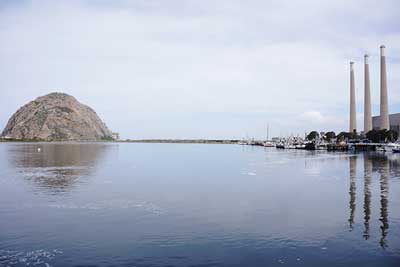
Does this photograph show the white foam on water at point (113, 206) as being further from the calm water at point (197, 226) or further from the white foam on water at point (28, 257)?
the white foam on water at point (28, 257)

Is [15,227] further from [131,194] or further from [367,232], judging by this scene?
[367,232]

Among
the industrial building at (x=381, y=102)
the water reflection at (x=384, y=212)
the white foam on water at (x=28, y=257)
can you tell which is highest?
the industrial building at (x=381, y=102)

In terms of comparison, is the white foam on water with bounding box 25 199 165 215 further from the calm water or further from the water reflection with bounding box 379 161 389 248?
the water reflection with bounding box 379 161 389 248

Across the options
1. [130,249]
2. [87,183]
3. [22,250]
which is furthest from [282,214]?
[87,183]

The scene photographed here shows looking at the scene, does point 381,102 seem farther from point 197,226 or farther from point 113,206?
point 197,226

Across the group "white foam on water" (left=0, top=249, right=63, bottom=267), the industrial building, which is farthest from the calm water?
the industrial building

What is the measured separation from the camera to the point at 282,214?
28.4 metres

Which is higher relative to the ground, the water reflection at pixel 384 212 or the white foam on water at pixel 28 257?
the water reflection at pixel 384 212

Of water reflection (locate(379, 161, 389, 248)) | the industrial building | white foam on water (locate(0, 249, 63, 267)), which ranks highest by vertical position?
the industrial building

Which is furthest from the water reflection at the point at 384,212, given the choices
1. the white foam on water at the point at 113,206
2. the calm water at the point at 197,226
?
the white foam on water at the point at 113,206

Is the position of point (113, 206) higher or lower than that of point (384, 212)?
higher

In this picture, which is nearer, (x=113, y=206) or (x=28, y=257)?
(x=28, y=257)

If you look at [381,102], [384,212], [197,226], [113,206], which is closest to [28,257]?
[197,226]

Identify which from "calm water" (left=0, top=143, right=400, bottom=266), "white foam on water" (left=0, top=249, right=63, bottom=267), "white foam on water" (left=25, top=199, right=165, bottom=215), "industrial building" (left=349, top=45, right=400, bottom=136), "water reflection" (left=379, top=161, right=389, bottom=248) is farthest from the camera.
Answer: "industrial building" (left=349, top=45, right=400, bottom=136)
